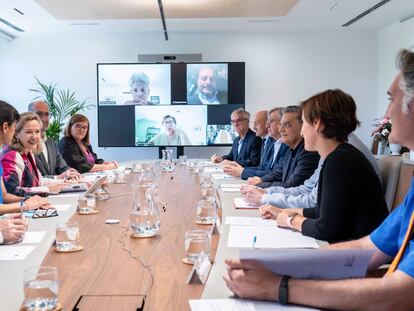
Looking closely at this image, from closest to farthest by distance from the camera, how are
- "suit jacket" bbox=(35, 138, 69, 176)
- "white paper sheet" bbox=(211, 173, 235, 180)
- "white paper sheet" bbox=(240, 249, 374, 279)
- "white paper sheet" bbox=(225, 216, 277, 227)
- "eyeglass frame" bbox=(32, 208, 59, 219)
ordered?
1. "white paper sheet" bbox=(240, 249, 374, 279)
2. "white paper sheet" bbox=(225, 216, 277, 227)
3. "eyeglass frame" bbox=(32, 208, 59, 219)
4. "white paper sheet" bbox=(211, 173, 235, 180)
5. "suit jacket" bbox=(35, 138, 69, 176)

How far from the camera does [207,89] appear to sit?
784cm

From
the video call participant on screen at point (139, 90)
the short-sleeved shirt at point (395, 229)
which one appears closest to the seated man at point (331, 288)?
the short-sleeved shirt at point (395, 229)

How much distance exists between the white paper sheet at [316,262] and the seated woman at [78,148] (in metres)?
4.07

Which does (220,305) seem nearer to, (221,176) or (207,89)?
(221,176)

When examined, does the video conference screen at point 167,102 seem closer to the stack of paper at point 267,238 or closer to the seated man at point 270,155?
the seated man at point 270,155

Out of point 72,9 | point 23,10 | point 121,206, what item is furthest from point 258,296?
point 23,10

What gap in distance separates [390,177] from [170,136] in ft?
18.7

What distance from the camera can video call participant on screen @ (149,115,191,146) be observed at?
25.8 feet

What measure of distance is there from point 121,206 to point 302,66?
6.36 metres

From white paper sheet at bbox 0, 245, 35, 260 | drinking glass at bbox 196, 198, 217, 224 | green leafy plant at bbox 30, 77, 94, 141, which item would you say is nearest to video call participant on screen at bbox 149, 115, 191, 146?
green leafy plant at bbox 30, 77, 94, 141

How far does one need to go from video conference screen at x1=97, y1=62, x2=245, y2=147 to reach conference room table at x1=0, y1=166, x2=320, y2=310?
5.40 metres

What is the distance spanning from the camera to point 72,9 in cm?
630

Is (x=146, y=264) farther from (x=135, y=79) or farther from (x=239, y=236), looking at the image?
(x=135, y=79)

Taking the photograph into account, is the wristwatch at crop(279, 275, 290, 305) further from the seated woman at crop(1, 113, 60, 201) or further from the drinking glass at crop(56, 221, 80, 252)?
the seated woman at crop(1, 113, 60, 201)
